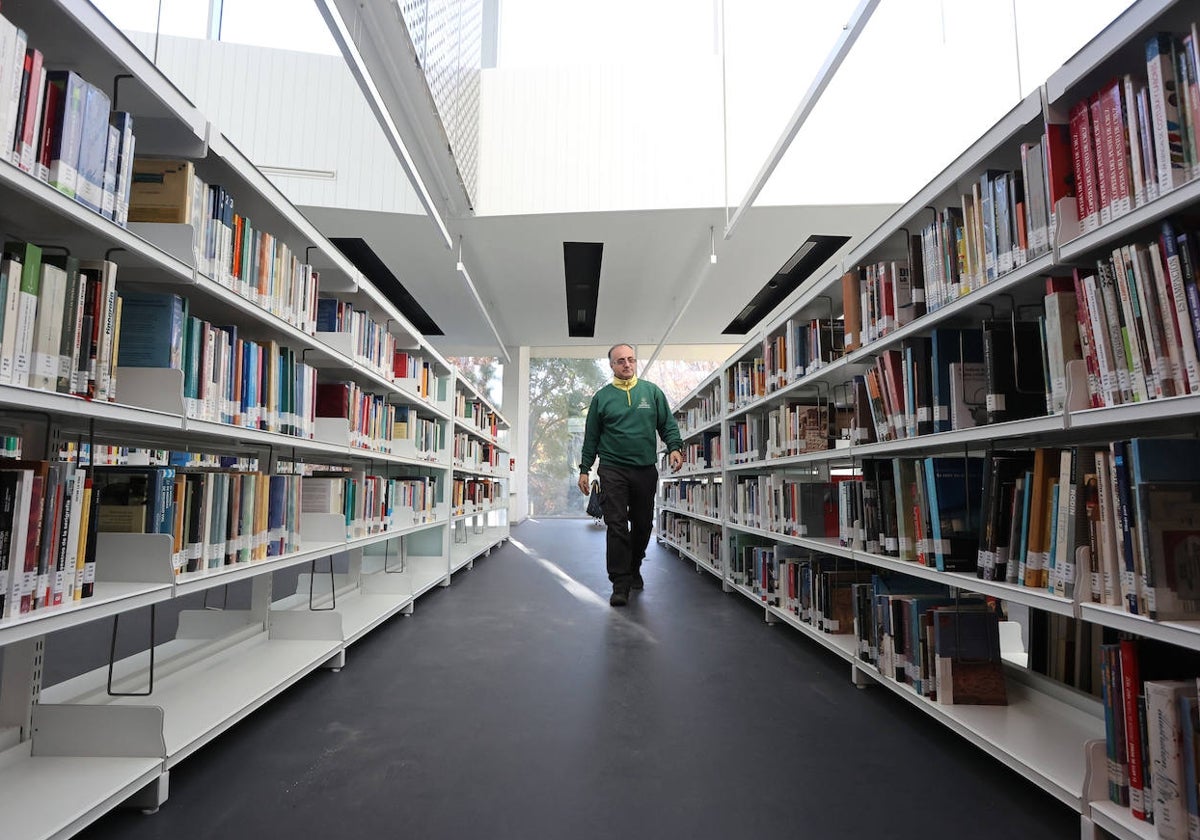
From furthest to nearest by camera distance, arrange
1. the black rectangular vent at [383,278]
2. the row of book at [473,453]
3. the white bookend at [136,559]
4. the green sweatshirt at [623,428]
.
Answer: the black rectangular vent at [383,278]
the row of book at [473,453]
the green sweatshirt at [623,428]
the white bookend at [136,559]

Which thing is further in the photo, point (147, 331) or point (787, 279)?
point (787, 279)

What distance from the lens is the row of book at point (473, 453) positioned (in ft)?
18.7

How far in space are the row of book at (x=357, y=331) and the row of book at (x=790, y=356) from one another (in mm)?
2095

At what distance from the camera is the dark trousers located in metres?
3.79

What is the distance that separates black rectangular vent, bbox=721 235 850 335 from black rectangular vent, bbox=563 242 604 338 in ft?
7.12

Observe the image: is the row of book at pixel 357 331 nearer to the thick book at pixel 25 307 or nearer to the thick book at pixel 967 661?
the thick book at pixel 25 307

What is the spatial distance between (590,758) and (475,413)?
5.49 meters

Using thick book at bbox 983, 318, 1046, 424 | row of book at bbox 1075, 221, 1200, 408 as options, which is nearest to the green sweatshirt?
thick book at bbox 983, 318, 1046, 424

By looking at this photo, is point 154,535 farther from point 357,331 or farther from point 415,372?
point 415,372

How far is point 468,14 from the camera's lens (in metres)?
4.94

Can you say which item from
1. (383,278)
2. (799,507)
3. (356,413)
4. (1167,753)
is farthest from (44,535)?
(383,278)

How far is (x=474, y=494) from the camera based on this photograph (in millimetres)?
6605

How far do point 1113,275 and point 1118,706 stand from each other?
2.78ft

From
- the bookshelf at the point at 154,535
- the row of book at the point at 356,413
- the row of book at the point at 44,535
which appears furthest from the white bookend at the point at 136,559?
the row of book at the point at 356,413
